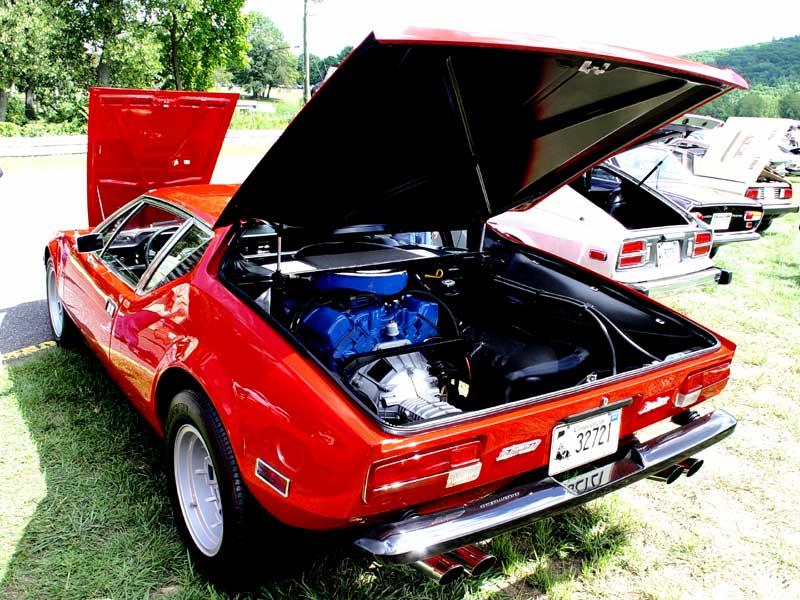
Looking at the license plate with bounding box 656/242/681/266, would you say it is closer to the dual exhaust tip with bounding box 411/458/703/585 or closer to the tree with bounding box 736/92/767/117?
the dual exhaust tip with bounding box 411/458/703/585

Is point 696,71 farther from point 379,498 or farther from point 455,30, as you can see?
point 379,498

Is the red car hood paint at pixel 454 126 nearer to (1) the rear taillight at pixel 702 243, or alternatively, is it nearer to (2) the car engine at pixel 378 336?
(2) the car engine at pixel 378 336

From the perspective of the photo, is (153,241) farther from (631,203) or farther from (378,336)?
(631,203)

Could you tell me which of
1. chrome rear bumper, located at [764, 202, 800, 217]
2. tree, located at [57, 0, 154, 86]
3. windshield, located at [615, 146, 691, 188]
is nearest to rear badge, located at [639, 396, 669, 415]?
windshield, located at [615, 146, 691, 188]

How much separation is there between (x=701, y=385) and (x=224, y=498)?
180 cm

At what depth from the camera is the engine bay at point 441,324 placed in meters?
2.45

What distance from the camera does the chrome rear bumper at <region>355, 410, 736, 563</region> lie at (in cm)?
175

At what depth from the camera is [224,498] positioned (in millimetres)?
2025

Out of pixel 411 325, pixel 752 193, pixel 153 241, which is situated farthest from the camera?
pixel 752 193

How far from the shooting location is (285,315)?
8.46ft

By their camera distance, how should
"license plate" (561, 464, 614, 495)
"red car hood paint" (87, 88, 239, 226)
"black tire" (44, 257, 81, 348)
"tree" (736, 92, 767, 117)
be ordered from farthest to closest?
"tree" (736, 92, 767, 117), "red car hood paint" (87, 88, 239, 226), "black tire" (44, 257, 81, 348), "license plate" (561, 464, 614, 495)

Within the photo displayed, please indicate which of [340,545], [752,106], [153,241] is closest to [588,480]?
[340,545]

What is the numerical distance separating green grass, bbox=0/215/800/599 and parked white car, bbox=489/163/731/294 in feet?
4.90

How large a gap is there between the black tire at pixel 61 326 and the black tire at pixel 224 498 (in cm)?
211
